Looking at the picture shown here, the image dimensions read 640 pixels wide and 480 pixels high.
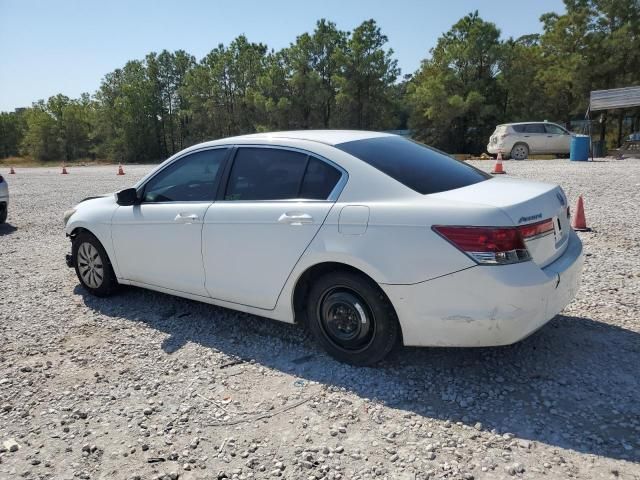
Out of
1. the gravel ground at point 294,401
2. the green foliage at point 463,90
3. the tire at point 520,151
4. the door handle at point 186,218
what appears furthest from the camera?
the green foliage at point 463,90

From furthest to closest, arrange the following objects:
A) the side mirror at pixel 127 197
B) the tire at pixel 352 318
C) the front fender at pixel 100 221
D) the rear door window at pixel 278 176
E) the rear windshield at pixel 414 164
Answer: the front fender at pixel 100 221 → the side mirror at pixel 127 197 → the rear door window at pixel 278 176 → the rear windshield at pixel 414 164 → the tire at pixel 352 318

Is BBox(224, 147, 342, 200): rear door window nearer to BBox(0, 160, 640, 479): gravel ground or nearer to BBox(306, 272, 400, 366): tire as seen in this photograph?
BBox(306, 272, 400, 366): tire

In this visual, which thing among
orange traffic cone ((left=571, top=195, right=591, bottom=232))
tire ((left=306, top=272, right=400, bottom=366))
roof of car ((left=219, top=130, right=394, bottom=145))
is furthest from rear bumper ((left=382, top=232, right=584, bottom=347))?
orange traffic cone ((left=571, top=195, right=591, bottom=232))

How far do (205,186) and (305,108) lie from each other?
4181cm

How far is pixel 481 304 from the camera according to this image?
3.01 m

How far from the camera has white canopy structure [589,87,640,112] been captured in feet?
68.4

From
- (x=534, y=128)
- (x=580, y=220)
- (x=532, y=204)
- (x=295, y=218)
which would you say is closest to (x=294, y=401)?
(x=295, y=218)

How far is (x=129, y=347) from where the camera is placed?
13.7ft

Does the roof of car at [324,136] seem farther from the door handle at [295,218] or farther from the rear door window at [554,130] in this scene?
the rear door window at [554,130]

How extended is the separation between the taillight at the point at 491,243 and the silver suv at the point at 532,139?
21.5m

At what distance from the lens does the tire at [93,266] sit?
202 inches

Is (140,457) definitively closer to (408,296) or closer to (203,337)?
(203,337)

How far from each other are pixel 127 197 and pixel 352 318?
2.57 meters

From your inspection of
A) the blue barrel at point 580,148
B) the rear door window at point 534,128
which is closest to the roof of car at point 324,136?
the blue barrel at point 580,148
